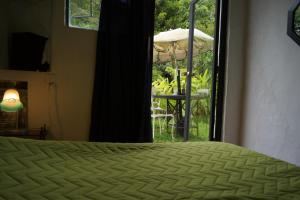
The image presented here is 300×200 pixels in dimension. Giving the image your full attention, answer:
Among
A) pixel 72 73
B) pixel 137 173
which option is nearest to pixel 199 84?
pixel 72 73

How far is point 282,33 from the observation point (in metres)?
2.71

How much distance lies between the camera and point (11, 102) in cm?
234

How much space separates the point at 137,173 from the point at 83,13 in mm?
2177

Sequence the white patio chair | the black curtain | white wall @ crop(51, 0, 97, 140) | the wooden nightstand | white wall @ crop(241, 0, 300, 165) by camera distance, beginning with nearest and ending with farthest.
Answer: the wooden nightstand < white wall @ crop(241, 0, 300, 165) < white wall @ crop(51, 0, 97, 140) < the black curtain < the white patio chair

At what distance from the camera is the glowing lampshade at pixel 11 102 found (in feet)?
7.57

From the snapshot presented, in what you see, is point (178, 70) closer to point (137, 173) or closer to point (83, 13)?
point (83, 13)

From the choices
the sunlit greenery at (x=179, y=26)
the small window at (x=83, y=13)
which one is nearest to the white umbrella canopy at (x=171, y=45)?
the sunlit greenery at (x=179, y=26)

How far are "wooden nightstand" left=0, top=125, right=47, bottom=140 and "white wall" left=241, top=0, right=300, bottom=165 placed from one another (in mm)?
2165

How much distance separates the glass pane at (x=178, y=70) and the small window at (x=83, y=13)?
1464 millimetres

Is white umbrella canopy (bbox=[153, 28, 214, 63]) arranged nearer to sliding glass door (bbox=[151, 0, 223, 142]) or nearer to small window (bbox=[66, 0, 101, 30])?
sliding glass door (bbox=[151, 0, 223, 142])

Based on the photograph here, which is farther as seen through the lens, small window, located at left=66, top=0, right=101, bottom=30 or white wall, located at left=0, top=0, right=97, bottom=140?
small window, located at left=66, top=0, right=101, bottom=30

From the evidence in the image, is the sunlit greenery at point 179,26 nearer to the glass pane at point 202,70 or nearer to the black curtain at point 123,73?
the glass pane at point 202,70

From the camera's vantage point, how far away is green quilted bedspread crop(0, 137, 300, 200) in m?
1.02

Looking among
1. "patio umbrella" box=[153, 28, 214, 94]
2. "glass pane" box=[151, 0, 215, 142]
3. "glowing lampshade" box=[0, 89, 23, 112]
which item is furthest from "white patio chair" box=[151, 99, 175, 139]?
"glowing lampshade" box=[0, 89, 23, 112]
